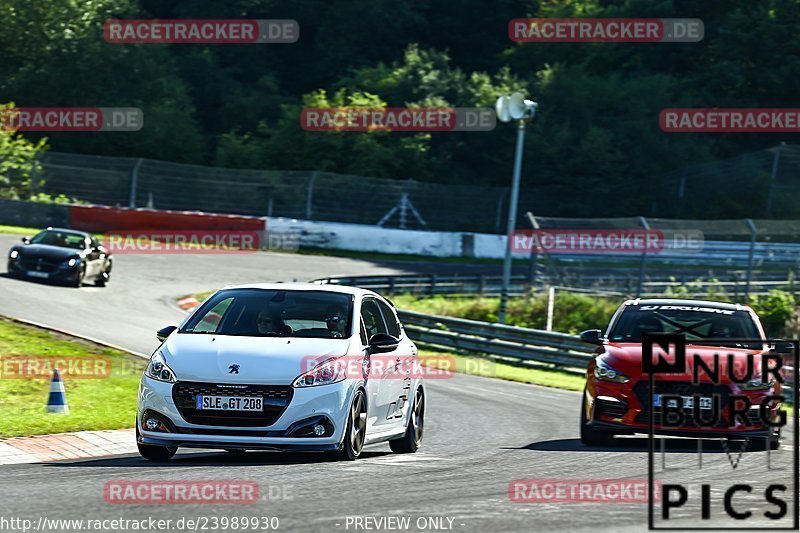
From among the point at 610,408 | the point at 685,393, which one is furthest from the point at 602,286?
the point at 685,393

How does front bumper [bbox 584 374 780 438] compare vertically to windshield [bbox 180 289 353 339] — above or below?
below

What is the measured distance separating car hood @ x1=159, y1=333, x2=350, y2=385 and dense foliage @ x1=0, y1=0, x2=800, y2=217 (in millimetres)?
39443

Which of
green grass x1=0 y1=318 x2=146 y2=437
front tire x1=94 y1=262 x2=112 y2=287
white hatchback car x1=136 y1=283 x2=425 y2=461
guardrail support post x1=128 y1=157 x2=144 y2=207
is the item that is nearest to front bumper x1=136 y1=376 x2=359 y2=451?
white hatchback car x1=136 y1=283 x2=425 y2=461

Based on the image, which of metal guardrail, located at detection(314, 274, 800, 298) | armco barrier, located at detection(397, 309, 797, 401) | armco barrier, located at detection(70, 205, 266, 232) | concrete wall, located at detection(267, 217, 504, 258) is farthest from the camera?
concrete wall, located at detection(267, 217, 504, 258)

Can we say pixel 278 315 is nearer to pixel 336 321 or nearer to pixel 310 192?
pixel 336 321

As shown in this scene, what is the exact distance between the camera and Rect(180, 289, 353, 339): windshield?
436 inches

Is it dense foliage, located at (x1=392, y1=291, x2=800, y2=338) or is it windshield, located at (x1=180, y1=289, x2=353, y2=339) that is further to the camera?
dense foliage, located at (x1=392, y1=291, x2=800, y2=338)

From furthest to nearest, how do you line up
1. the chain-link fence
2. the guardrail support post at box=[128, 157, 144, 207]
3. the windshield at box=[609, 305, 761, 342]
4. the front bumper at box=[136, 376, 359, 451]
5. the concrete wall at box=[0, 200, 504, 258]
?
the chain-link fence < the guardrail support post at box=[128, 157, 144, 207] < the concrete wall at box=[0, 200, 504, 258] < the windshield at box=[609, 305, 761, 342] < the front bumper at box=[136, 376, 359, 451]

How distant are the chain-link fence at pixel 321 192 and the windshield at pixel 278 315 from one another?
33.0 meters

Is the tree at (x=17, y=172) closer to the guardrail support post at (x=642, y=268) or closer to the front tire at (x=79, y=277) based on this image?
the front tire at (x=79, y=277)

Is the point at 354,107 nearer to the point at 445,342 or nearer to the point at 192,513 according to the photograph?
the point at 445,342

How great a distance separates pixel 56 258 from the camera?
28312mm

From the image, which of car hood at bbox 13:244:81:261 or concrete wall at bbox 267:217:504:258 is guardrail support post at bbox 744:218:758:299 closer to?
car hood at bbox 13:244:81:261

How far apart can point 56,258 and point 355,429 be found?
1926 cm
